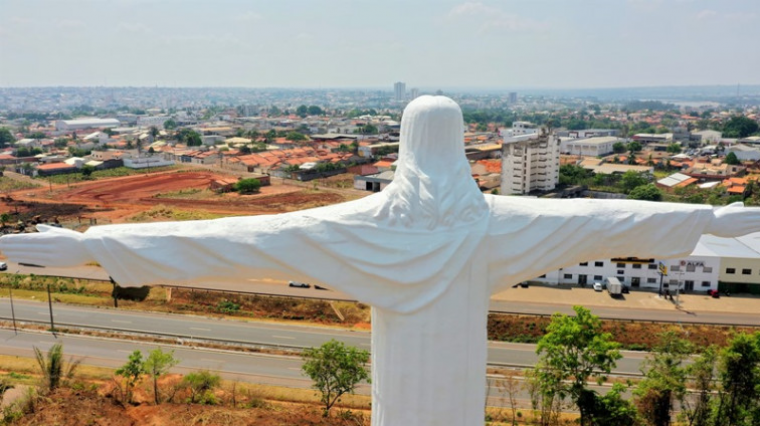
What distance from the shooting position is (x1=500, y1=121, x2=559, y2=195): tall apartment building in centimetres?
4675

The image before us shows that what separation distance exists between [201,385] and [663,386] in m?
12.4

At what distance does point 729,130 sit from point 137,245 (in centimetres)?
11659

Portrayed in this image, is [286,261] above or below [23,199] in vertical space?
above

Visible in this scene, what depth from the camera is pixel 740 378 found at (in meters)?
13.5

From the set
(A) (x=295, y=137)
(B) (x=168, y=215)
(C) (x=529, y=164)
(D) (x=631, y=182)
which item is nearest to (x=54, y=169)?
(B) (x=168, y=215)

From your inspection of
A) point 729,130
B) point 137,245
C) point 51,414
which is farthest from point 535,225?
point 729,130

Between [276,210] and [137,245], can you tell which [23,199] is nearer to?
[276,210]

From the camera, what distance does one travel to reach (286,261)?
5.34 meters

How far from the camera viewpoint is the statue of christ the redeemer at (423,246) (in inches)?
207

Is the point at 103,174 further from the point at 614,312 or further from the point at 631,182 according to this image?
the point at 614,312

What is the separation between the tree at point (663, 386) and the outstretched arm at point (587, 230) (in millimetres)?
10304

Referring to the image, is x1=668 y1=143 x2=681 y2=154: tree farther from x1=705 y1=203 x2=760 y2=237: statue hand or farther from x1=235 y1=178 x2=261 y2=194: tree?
x1=705 y1=203 x2=760 y2=237: statue hand

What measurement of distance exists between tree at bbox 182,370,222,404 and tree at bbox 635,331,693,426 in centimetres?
1143

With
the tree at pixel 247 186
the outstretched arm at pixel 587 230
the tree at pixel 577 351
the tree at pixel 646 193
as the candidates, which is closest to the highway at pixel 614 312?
the tree at pixel 577 351
